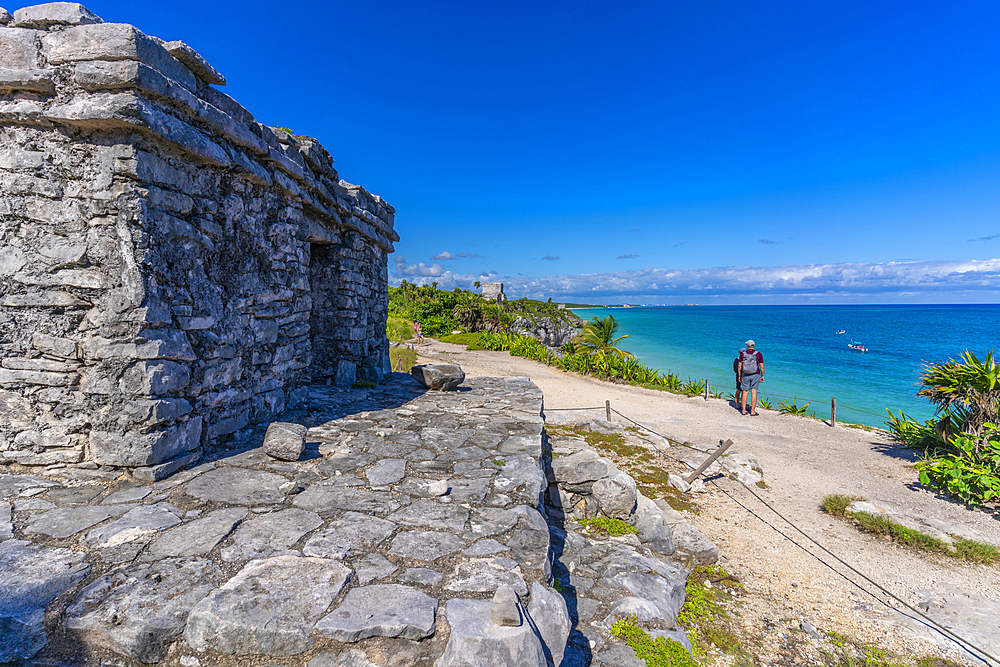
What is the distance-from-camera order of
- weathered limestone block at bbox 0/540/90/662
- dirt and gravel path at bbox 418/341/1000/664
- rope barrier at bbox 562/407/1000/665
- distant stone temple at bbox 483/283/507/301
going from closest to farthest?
weathered limestone block at bbox 0/540/90/662 < rope barrier at bbox 562/407/1000/665 < dirt and gravel path at bbox 418/341/1000/664 < distant stone temple at bbox 483/283/507/301

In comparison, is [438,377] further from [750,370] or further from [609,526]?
[750,370]

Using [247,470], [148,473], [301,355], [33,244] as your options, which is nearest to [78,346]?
[33,244]

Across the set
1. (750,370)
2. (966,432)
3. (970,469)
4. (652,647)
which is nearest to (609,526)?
(652,647)

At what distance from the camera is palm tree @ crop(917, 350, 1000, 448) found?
7.52 meters

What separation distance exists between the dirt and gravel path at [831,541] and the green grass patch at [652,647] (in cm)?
131

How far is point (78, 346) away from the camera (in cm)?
315

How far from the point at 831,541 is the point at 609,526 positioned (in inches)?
138

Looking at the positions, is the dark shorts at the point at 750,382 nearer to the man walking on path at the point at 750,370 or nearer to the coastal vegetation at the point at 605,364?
the man walking on path at the point at 750,370

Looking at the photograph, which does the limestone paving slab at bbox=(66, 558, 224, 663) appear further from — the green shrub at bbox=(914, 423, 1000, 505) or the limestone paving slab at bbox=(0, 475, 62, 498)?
the green shrub at bbox=(914, 423, 1000, 505)

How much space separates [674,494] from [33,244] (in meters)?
7.84

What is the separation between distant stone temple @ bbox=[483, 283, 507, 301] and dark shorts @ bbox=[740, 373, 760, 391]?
870 inches

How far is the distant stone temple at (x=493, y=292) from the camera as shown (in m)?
33.7

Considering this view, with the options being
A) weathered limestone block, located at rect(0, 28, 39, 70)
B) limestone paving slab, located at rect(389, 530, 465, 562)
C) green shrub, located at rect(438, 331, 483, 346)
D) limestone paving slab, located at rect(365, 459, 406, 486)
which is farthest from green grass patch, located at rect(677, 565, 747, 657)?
green shrub, located at rect(438, 331, 483, 346)

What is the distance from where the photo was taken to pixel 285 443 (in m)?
3.65
